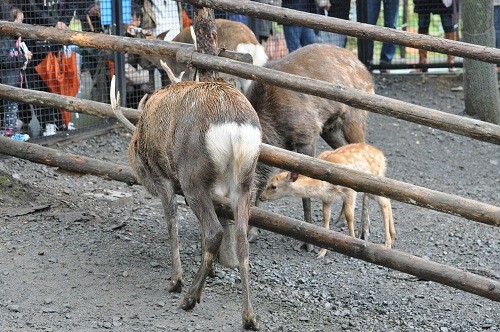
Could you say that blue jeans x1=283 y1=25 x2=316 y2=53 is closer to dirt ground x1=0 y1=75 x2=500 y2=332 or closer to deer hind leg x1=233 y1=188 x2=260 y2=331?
dirt ground x1=0 y1=75 x2=500 y2=332

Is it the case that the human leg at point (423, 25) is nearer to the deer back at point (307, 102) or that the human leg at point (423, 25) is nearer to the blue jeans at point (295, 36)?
the blue jeans at point (295, 36)

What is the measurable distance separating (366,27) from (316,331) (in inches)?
76.4

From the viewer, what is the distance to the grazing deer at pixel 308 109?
25.2ft

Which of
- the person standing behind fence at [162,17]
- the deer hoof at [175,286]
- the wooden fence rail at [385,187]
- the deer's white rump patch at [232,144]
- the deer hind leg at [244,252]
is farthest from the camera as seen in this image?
the person standing behind fence at [162,17]

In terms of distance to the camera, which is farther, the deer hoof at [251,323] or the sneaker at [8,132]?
the sneaker at [8,132]

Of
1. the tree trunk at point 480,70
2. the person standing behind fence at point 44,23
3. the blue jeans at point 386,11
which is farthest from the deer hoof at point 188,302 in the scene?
the blue jeans at point 386,11

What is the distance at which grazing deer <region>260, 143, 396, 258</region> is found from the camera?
7.42 metres

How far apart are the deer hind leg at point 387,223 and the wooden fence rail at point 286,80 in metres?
1.73

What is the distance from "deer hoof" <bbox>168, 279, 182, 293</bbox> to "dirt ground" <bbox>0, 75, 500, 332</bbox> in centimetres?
4

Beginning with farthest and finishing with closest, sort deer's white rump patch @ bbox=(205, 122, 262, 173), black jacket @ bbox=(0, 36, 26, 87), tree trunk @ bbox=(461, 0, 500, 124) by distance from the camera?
tree trunk @ bbox=(461, 0, 500, 124) < black jacket @ bbox=(0, 36, 26, 87) < deer's white rump patch @ bbox=(205, 122, 262, 173)

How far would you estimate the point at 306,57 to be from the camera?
26.9 ft

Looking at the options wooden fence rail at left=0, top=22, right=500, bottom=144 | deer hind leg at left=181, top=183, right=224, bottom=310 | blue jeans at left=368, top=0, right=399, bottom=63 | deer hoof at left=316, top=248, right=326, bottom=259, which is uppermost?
wooden fence rail at left=0, top=22, right=500, bottom=144

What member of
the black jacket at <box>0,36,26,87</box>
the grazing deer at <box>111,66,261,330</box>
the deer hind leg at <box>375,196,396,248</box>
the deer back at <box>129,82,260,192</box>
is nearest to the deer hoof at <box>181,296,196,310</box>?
the grazing deer at <box>111,66,261,330</box>

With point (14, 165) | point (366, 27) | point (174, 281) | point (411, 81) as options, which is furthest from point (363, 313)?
point (411, 81)
